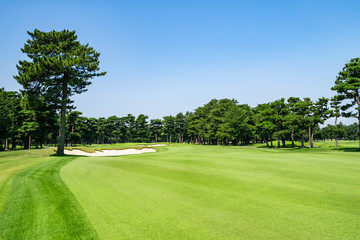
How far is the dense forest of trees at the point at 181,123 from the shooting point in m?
42.7

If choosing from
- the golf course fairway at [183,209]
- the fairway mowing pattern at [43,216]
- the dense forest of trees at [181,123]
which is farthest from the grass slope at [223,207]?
the dense forest of trees at [181,123]

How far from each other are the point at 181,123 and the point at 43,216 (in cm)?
9533

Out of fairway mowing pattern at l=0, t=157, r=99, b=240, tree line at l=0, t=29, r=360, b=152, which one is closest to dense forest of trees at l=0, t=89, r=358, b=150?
tree line at l=0, t=29, r=360, b=152

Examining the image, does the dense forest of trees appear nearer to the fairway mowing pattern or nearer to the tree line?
the tree line

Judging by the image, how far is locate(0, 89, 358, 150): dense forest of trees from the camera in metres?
42.7

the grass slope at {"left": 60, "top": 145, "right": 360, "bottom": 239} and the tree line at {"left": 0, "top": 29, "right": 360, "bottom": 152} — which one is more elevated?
the tree line at {"left": 0, "top": 29, "right": 360, "bottom": 152}

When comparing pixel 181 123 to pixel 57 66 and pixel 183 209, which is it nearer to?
pixel 57 66

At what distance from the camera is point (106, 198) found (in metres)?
6.00

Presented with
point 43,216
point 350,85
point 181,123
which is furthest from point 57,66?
point 181,123

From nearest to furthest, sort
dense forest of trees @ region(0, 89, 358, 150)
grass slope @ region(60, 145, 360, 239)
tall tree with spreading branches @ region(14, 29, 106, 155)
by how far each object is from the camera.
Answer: grass slope @ region(60, 145, 360, 239)
tall tree with spreading branches @ region(14, 29, 106, 155)
dense forest of trees @ region(0, 89, 358, 150)

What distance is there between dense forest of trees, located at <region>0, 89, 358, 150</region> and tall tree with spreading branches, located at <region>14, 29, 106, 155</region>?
216cm

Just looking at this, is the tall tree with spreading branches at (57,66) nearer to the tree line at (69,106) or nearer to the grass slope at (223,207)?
the tree line at (69,106)

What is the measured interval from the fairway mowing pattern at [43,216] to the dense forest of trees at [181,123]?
22.4m

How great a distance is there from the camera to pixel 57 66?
74.8ft
